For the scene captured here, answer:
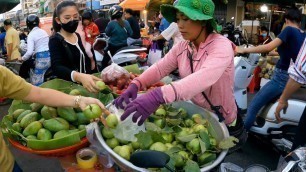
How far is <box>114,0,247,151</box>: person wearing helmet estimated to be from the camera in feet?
5.71

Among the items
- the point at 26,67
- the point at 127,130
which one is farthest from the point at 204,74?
the point at 26,67

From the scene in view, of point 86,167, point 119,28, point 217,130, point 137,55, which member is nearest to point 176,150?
point 217,130

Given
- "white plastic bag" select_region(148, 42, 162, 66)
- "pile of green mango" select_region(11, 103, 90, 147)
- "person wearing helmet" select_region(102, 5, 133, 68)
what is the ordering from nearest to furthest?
"pile of green mango" select_region(11, 103, 90, 147) < "white plastic bag" select_region(148, 42, 162, 66) < "person wearing helmet" select_region(102, 5, 133, 68)

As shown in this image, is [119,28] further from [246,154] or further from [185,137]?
[185,137]

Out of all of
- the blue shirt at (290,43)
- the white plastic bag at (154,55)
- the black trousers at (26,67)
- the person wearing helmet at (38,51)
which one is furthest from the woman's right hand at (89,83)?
the black trousers at (26,67)

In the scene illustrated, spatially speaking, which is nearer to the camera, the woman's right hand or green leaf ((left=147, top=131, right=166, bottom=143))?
green leaf ((left=147, top=131, right=166, bottom=143))

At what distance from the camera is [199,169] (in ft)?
5.06

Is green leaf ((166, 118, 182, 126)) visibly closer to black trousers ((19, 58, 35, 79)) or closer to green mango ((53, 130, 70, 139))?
green mango ((53, 130, 70, 139))

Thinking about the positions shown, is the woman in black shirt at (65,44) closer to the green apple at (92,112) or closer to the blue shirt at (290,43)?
the green apple at (92,112)

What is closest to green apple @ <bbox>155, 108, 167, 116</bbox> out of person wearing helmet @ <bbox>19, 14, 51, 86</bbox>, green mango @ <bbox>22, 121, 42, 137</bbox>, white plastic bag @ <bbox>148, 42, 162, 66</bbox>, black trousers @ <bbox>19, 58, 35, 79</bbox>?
green mango @ <bbox>22, 121, 42, 137</bbox>

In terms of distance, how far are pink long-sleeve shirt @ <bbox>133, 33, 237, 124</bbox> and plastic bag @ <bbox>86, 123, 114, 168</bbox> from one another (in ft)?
1.50

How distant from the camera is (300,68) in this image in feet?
8.44

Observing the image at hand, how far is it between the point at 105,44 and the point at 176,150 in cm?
653

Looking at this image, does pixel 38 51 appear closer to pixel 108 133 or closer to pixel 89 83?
pixel 89 83
